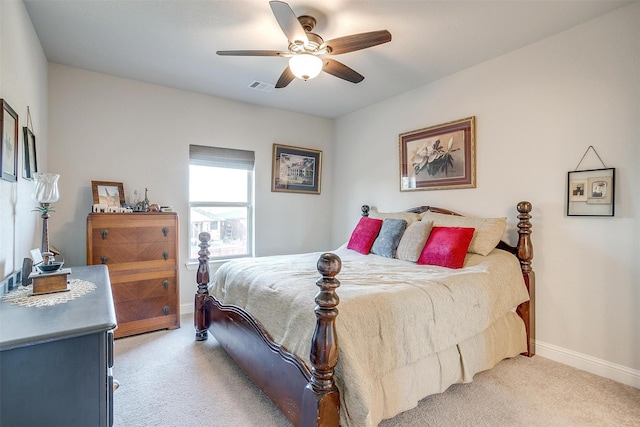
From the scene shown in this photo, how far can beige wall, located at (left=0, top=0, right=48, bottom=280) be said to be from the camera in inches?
67.3

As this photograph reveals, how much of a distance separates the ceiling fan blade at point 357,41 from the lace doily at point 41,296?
2.05 meters

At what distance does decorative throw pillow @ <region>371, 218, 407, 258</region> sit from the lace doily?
94.2 inches

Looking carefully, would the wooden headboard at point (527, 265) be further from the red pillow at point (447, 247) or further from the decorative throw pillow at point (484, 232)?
the red pillow at point (447, 247)

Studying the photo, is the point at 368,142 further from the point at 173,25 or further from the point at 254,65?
the point at 173,25

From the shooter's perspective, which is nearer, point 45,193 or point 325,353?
point 325,353

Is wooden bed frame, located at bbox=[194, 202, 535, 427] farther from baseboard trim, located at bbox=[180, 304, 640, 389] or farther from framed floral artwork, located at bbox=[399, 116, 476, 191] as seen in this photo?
framed floral artwork, located at bbox=[399, 116, 476, 191]

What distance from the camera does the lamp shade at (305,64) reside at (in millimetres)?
2156

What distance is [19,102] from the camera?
2041 mm

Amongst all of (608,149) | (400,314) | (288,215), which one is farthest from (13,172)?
(608,149)

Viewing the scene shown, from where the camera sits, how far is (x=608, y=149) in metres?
2.33

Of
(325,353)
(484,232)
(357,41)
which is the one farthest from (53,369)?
(484,232)

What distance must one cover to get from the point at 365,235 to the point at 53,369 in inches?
111

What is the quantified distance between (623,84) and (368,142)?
8.55 ft

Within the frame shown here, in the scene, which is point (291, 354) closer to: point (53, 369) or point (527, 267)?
point (53, 369)
